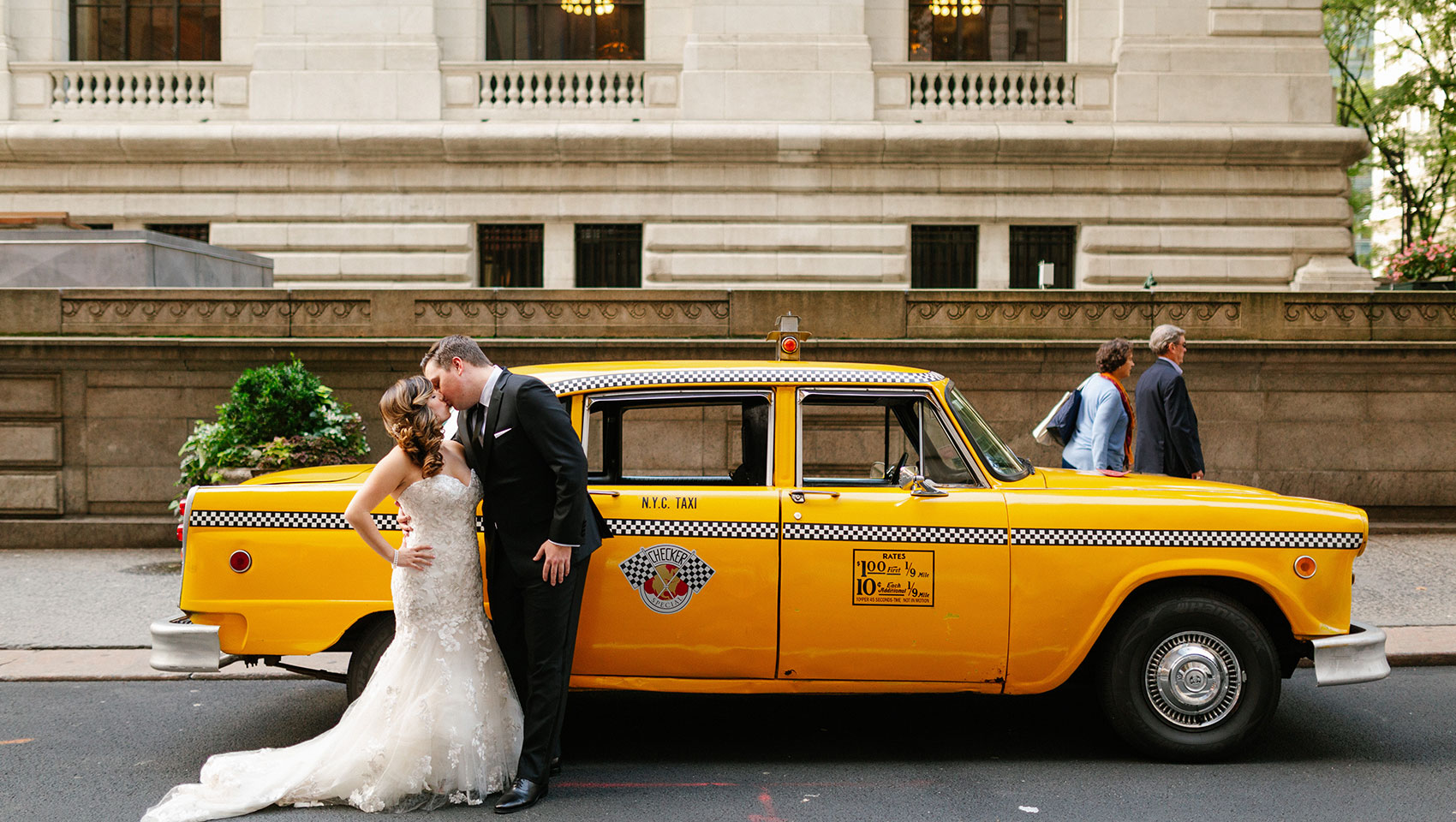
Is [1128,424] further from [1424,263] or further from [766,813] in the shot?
[1424,263]

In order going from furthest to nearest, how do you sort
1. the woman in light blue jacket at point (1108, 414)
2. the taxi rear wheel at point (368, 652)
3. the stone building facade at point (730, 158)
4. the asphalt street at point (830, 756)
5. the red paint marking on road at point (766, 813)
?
the stone building facade at point (730, 158), the woman in light blue jacket at point (1108, 414), the taxi rear wheel at point (368, 652), the asphalt street at point (830, 756), the red paint marking on road at point (766, 813)

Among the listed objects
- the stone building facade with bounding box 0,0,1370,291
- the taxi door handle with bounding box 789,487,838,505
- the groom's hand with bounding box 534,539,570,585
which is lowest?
the groom's hand with bounding box 534,539,570,585

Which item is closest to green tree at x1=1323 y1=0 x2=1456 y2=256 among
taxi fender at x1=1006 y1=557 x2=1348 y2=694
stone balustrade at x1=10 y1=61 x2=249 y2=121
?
taxi fender at x1=1006 y1=557 x2=1348 y2=694

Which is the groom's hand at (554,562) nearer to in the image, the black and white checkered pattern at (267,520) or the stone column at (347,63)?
the black and white checkered pattern at (267,520)

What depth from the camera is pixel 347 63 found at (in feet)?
54.4

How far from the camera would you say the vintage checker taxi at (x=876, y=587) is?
4621 mm

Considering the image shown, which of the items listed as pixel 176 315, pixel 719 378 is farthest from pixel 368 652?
pixel 176 315

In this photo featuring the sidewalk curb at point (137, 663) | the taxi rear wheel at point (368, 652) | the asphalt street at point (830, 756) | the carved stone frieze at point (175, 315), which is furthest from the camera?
the carved stone frieze at point (175, 315)

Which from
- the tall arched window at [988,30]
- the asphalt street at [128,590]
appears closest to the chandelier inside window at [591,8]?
the tall arched window at [988,30]

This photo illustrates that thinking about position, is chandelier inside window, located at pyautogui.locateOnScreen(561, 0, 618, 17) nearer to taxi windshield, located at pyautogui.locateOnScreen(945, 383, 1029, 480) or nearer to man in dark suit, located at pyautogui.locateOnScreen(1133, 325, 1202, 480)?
man in dark suit, located at pyautogui.locateOnScreen(1133, 325, 1202, 480)

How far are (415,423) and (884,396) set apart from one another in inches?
85.8

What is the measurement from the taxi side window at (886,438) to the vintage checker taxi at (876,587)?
0.28ft

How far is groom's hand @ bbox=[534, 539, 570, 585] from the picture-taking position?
4.20 metres

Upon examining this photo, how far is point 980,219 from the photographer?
16.5m
